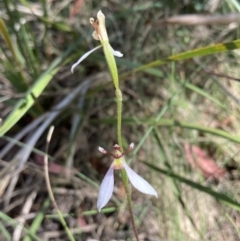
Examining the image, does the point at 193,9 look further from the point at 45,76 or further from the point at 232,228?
the point at 232,228

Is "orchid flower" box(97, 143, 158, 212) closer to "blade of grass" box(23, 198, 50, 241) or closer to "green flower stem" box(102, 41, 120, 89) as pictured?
"green flower stem" box(102, 41, 120, 89)

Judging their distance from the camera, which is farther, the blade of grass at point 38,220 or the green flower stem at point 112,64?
the blade of grass at point 38,220

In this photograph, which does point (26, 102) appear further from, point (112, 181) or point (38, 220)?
point (112, 181)

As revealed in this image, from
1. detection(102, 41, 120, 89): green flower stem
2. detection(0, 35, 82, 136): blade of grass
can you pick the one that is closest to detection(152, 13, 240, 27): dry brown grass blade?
detection(0, 35, 82, 136): blade of grass

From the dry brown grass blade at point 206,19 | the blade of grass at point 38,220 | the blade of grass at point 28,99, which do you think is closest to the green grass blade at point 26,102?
the blade of grass at point 28,99

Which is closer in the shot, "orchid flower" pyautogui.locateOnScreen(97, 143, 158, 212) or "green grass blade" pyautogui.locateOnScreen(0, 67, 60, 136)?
"orchid flower" pyautogui.locateOnScreen(97, 143, 158, 212)

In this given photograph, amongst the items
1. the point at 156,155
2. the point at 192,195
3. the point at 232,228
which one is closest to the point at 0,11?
the point at 156,155

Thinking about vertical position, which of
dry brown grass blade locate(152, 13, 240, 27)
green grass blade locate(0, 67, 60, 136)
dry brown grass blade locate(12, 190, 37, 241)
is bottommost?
dry brown grass blade locate(12, 190, 37, 241)

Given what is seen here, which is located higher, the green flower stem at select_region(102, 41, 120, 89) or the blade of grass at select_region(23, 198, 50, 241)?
the green flower stem at select_region(102, 41, 120, 89)

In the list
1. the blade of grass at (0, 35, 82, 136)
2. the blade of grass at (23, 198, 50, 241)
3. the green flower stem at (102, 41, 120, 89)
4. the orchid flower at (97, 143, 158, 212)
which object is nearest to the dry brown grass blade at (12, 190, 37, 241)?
the blade of grass at (23, 198, 50, 241)

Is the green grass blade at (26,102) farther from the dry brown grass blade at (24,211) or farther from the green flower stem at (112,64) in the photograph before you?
the green flower stem at (112,64)

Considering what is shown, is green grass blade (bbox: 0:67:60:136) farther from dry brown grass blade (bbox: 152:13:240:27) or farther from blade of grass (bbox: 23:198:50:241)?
dry brown grass blade (bbox: 152:13:240:27)
